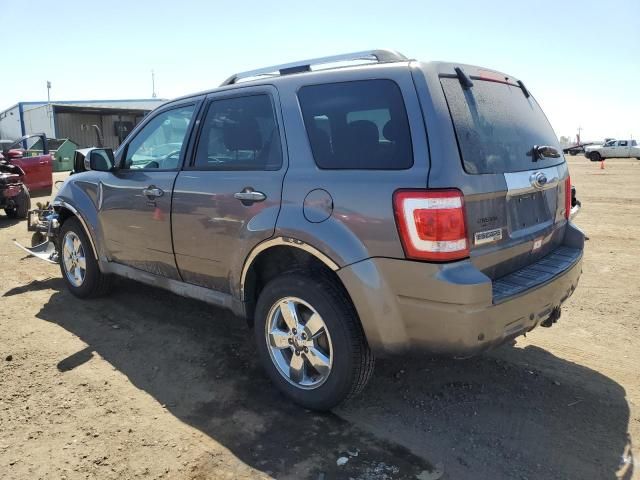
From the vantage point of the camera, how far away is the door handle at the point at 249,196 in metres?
3.16

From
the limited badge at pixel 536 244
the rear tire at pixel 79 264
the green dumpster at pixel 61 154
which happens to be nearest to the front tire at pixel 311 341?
the limited badge at pixel 536 244

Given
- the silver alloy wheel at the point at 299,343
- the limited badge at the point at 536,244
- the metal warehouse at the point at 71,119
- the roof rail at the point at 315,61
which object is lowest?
the silver alloy wheel at the point at 299,343

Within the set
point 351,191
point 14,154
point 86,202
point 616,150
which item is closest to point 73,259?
point 86,202

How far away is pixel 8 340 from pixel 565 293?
424 centimetres

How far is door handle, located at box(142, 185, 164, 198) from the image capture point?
12.8 ft

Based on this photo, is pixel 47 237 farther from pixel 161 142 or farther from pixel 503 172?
pixel 503 172

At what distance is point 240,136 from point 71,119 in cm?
3591

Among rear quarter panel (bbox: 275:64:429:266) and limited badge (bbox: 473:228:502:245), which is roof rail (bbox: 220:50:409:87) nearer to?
rear quarter panel (bbox: 275:64:429:266)

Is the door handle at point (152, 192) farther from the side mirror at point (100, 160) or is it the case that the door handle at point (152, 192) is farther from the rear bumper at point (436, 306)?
the rear bumper at point (436, 306)

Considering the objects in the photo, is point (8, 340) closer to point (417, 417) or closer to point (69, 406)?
point (69, 406)

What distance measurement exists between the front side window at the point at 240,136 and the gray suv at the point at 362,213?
0.04ft

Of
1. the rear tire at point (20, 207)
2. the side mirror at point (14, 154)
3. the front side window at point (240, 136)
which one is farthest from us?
the side mirror at point (14, 154)

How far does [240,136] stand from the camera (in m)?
3.53

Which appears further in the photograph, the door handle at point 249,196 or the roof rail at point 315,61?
the door handle at point 249,196
